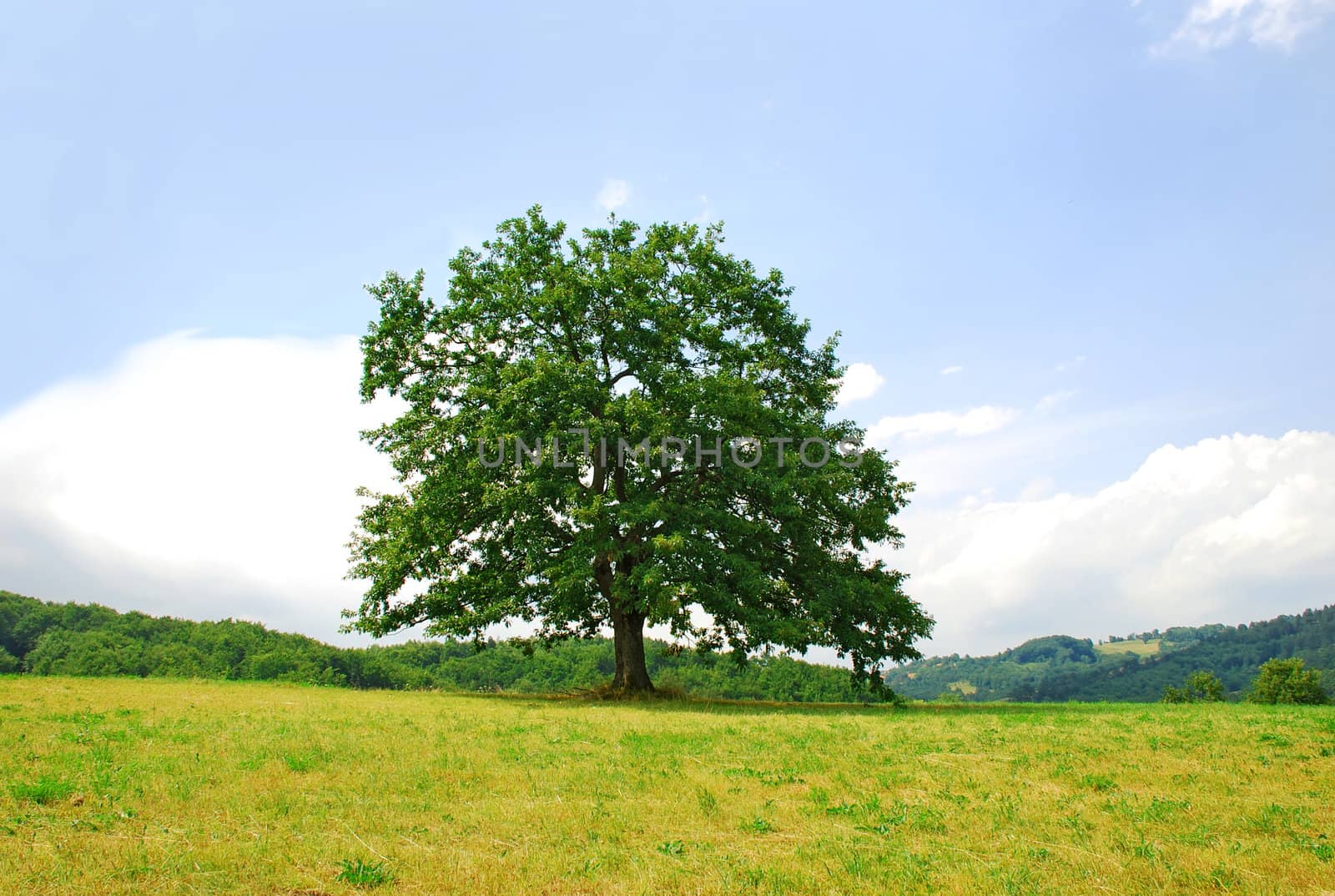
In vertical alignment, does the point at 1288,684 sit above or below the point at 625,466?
below

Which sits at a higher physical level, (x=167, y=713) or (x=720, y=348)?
(x=720, y=348)

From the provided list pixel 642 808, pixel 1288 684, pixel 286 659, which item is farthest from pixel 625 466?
pixel 1288 684

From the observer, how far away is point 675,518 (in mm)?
27359

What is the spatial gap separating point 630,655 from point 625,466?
7269mm

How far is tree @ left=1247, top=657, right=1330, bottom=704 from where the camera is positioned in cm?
6359

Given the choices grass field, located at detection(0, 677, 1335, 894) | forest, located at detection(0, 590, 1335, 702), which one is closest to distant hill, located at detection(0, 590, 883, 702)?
forest, located at detection(0, 590, 1335, 702)

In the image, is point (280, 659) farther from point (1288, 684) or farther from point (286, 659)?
point (1288, 684)

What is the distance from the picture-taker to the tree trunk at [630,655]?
29828 millimetres

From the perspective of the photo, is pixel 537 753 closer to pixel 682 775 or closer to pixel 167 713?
pixel 682 775

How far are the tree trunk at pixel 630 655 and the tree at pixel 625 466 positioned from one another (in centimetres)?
9

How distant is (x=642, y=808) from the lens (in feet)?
32.5

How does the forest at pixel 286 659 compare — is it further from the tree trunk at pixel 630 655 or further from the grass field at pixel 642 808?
the grass field at pixel 642 808

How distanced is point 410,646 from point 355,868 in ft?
250

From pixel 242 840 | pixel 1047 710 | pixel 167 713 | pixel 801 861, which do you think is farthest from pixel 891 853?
pixel 1047 710
